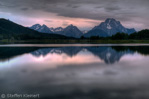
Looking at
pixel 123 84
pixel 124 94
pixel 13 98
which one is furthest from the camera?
pixel 123 84

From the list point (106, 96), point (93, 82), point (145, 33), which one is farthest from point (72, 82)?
point (145, 33)

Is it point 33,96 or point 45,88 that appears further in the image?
point 45,88

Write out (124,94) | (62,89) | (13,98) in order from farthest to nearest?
1. (62,89)
2. (124,94)
3. (13,98)

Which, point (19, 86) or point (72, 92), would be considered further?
point (19, 86)

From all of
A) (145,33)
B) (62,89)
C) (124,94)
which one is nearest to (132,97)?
(124,94)

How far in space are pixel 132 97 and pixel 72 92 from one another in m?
4.47

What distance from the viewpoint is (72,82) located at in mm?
14273

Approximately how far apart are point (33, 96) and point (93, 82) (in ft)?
19.8

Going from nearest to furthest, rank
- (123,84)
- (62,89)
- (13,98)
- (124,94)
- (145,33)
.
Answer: (13,98) → (124,94) → (62,89) → (123,84) → (145,33)

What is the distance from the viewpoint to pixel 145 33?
610 feet

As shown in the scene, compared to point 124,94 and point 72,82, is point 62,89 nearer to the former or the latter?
point 72,82

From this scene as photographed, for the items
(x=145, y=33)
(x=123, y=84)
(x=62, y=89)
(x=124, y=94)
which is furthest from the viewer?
(x=145, y=33)

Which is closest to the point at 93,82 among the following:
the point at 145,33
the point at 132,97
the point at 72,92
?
the point at 72,92

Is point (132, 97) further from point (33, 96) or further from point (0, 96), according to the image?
point (0, 96)
